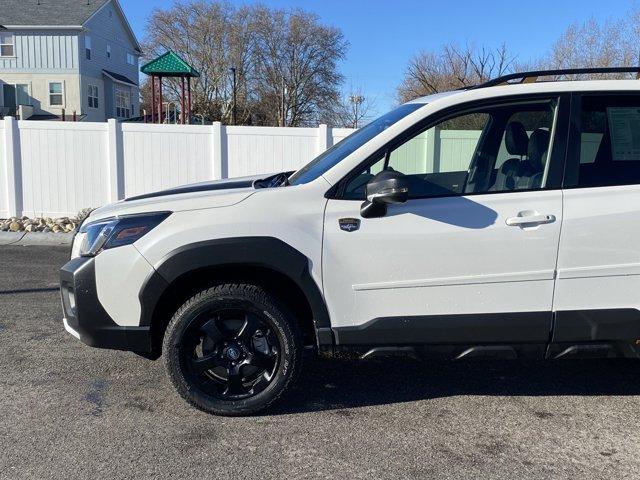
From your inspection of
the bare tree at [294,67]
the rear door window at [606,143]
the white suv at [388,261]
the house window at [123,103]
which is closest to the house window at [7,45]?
the house window at [123,103]

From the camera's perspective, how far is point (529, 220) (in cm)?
356

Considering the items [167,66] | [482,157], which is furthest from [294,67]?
[482,157]

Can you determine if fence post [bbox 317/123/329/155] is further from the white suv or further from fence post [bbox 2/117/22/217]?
the white suv

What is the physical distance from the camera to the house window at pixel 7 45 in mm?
35875

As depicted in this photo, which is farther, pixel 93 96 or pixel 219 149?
pixel 93 96

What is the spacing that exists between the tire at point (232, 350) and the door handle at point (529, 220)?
140 cm

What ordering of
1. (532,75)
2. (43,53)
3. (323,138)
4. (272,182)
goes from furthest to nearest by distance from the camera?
1. (43,53)
2. (323,138)
3. (272,182)
4. (532,75)

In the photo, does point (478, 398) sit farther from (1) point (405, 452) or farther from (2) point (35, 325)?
(2) point (35, 325)

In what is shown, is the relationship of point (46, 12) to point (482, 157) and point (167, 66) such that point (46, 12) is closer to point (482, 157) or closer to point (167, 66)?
point (167, 66)

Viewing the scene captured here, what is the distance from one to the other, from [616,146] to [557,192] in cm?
55

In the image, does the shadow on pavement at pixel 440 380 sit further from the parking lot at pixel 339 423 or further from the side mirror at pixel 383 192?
the side mirror at pixel 383 192

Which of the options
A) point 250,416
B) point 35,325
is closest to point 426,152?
point 250,416

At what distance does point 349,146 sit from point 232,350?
150 cm

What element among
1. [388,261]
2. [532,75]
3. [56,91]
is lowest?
[388,261]
